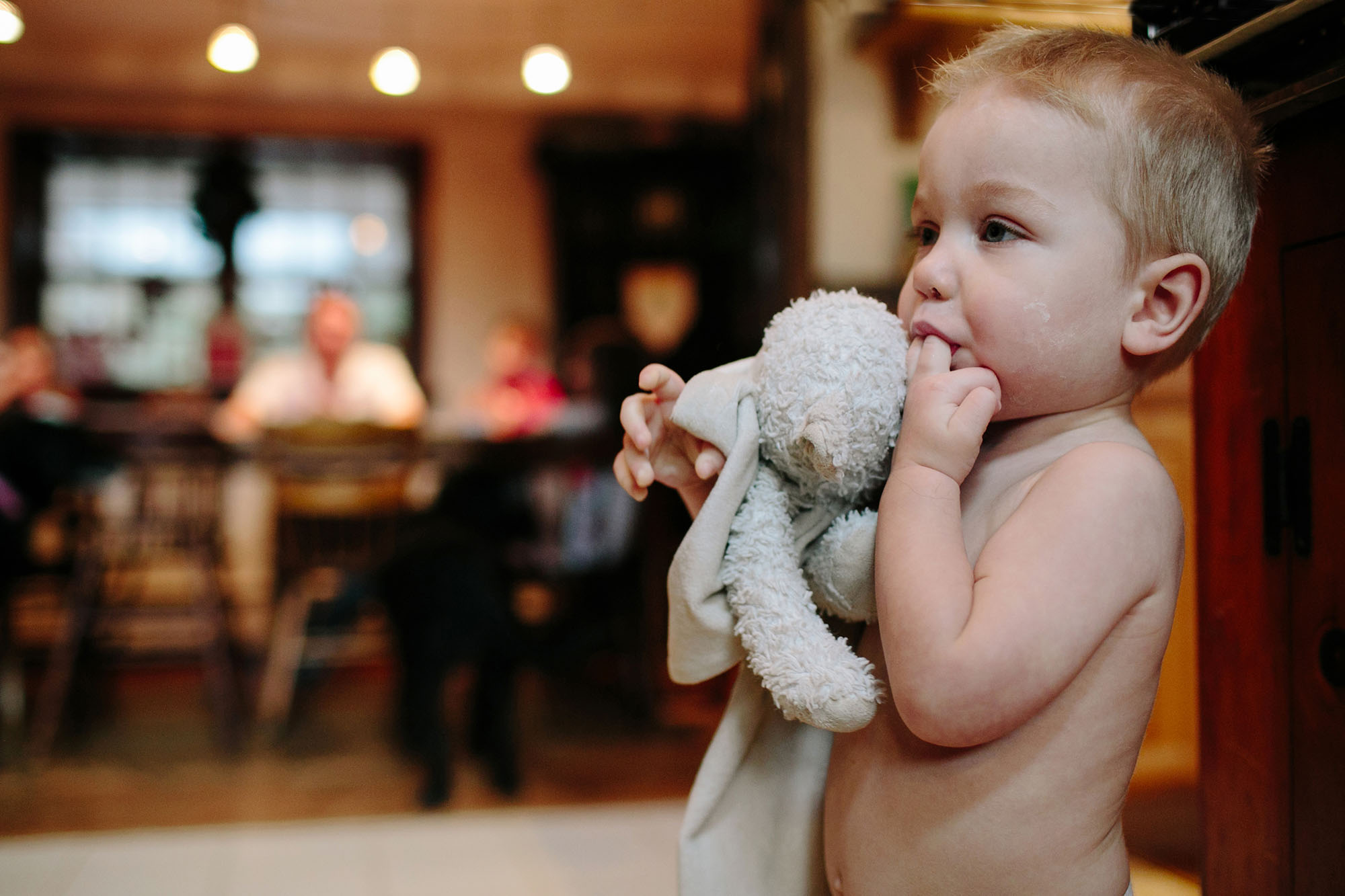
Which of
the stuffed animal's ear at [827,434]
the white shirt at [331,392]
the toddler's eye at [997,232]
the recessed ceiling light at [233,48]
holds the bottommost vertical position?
the stuffed animal's ear at [827,434]

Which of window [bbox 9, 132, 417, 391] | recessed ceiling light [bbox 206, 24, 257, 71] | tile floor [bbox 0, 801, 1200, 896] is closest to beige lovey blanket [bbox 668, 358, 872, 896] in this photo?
tile floor [bbox 0, 801, 1200, 896]

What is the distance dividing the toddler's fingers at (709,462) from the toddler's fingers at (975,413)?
0.14 metres

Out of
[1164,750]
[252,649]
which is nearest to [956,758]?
[1164,750]

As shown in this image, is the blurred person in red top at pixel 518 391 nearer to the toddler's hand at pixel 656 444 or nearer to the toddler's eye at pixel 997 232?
the toddler's hand at pixel 656 444

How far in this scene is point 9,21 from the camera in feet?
5.55

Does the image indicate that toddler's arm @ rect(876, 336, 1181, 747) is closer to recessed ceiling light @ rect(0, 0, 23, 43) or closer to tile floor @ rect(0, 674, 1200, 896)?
tile floor @ rect(0, 674, 1200, 896)

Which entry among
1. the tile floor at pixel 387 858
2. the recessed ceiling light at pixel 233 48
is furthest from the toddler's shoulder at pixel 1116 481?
the recessed ceiling light at pixel 233 48

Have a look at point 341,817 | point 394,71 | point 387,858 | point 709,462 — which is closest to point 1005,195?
point 709,462

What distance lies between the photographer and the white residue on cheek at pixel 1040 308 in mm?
519

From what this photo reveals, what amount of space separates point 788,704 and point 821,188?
1.57 metres

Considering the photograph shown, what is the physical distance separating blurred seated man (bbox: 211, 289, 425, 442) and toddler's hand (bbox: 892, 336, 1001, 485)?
2.90m

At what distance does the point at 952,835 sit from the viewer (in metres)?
0.54

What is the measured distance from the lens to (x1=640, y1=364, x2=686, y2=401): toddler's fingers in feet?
1.93

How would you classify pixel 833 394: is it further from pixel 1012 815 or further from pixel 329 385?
pixel 329 385
